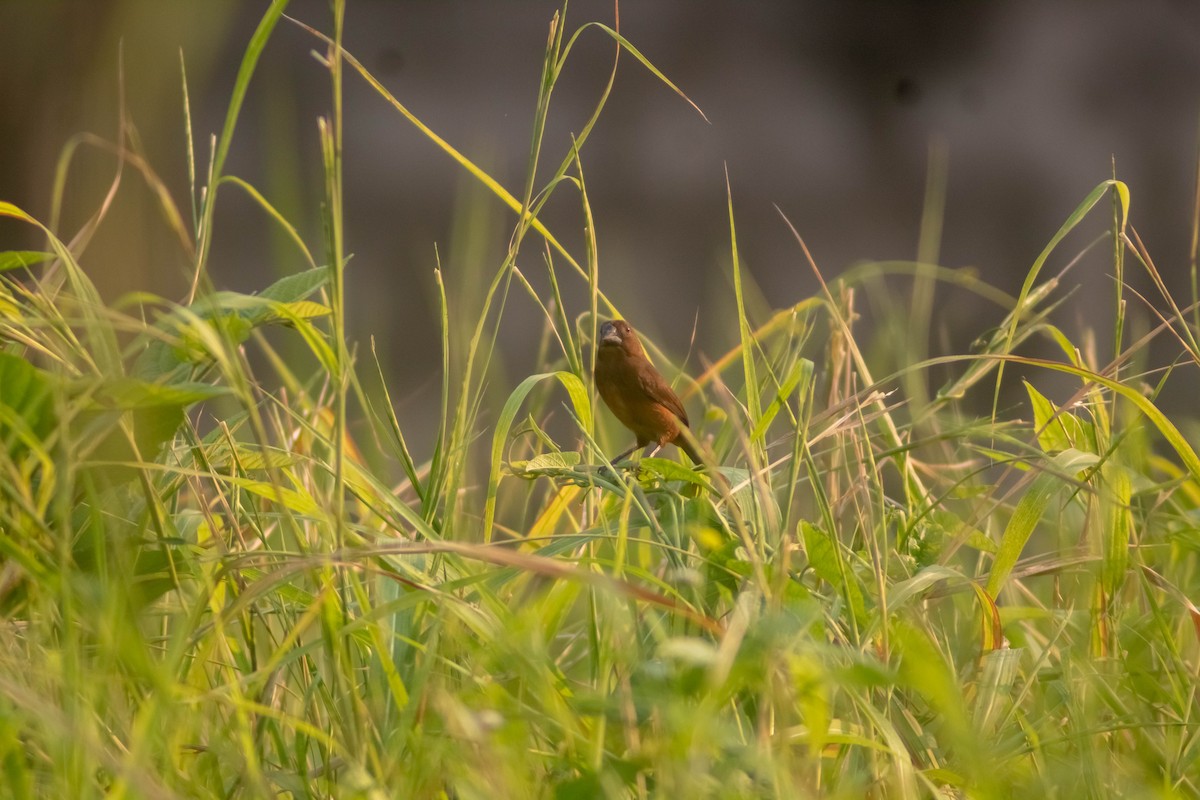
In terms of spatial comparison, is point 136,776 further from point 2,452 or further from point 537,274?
point 537,274

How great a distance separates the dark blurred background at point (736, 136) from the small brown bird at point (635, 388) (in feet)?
3.27

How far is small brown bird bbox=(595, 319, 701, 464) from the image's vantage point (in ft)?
10.7

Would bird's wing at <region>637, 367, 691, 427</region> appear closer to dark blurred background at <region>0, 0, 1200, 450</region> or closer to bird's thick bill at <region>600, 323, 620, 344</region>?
bird's thick bill at <region>600, 323, 620, 344</region>

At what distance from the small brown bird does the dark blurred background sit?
100cm

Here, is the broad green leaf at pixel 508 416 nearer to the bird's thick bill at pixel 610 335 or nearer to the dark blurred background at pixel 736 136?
the bird's thick bill at pixel 610 335

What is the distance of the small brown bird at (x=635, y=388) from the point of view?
3256 millimetres

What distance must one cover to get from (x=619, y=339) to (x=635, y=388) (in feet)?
0.51

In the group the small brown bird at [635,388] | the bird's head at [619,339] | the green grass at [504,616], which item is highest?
the green grass at [504,616]

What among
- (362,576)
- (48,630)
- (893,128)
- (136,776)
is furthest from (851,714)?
(893,128)

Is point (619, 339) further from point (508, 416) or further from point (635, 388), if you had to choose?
point (508, 416)

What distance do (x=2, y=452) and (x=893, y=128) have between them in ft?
13.6

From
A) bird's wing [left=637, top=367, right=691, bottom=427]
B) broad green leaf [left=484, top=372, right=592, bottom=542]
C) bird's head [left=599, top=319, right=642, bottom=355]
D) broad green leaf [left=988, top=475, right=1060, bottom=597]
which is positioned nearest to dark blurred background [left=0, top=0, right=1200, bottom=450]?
bird's head [left=599, top=319, right=642, bottom=355]

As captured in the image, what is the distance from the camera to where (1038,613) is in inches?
65.1

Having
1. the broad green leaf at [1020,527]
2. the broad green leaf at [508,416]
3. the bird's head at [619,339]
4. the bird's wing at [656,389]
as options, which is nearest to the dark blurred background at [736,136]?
the bird's head at [619,339]
